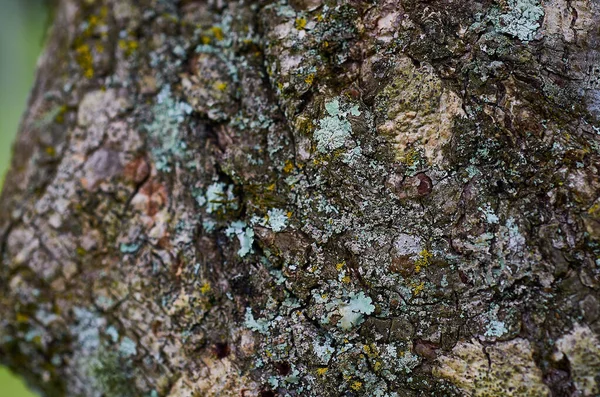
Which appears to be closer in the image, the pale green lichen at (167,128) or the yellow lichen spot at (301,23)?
the yellow lichen spot at (301,23)

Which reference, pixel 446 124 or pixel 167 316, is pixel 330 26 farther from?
pixel 167 316

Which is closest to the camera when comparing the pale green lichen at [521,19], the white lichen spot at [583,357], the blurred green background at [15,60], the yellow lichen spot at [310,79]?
the white lichen spot at [583,357]

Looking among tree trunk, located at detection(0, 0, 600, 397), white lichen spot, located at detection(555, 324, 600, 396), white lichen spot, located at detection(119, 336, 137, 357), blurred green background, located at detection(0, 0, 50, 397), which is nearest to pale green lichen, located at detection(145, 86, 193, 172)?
tree trunk, located at detection(0, 0, 600, 397)

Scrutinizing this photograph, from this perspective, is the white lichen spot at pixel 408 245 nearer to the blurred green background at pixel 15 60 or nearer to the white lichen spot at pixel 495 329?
the white lichen spot at pixel 495 329

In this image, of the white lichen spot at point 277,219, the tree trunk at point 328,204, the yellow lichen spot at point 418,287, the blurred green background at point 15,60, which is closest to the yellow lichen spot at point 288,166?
the tree trunk at point 328,204

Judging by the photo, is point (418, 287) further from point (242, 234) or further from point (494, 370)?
point (242, 234)

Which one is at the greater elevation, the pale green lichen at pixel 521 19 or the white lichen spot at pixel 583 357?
the pale green lichen at pixel 521 19

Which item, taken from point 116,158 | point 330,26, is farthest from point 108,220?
point 330,26
